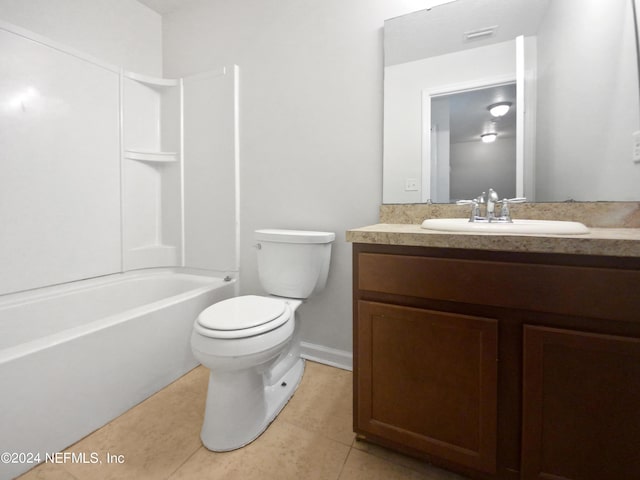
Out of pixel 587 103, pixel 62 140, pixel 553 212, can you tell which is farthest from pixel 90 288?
pixel 587 103

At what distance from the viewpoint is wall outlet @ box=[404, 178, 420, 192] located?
142 centimetres

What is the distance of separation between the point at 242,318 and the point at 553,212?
53.9 inches

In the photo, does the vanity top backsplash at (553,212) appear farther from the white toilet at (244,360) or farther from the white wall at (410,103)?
the white toilet at (244,360)

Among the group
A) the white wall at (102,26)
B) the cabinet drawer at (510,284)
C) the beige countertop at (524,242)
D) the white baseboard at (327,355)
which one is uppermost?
the white wall at (102,26)

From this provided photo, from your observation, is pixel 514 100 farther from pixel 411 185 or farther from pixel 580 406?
pixel 580 406

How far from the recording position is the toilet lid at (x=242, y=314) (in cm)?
107

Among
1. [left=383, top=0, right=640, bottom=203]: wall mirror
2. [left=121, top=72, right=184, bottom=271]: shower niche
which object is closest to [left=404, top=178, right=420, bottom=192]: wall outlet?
[left=383, top=0, right=640, bottom=203]: wall mirror

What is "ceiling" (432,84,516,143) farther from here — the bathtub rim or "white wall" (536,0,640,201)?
the bathtub rim

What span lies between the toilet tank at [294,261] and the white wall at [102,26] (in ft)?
5.38

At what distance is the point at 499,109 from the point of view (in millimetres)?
1252

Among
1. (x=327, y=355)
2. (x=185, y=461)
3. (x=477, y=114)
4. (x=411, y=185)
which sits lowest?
(x=185, y=461)

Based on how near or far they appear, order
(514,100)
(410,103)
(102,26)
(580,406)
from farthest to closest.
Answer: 1. (102,26)
2. (410,103)
3. (514,100)
4. (580,406)

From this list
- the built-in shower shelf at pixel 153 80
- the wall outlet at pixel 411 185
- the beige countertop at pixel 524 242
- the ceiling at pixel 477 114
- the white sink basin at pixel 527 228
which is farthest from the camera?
the built-in shower shelf at pixel 153 80

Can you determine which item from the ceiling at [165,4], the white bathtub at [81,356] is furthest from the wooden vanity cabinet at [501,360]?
the ceiling at [165,4]
